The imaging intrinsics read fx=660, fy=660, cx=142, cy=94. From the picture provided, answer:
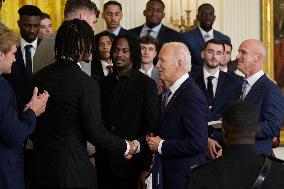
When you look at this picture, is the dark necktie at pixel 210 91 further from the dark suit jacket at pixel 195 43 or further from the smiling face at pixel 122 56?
the smiling face at pixel 122 56

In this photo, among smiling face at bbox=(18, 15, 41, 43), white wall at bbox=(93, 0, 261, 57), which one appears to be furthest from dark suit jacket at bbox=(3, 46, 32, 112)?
white wall at bbox=(93, 0, 261, 57)

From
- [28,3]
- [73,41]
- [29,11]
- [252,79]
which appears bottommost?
[252,79]

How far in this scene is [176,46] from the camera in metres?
4.54

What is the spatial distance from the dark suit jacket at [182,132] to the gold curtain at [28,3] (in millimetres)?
4447

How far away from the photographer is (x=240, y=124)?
9.93 feet

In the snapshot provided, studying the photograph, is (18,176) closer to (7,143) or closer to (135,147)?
(7,143)

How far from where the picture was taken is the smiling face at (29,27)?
6.34 metres

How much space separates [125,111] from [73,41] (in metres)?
1.16

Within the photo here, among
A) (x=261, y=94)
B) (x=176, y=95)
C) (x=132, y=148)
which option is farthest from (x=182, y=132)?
(x=261, y=94)

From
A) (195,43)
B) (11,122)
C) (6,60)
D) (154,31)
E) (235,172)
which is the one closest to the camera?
(235,172)

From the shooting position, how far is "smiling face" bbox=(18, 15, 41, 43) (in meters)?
6.34

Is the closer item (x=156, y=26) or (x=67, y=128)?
(x=67, y=128)

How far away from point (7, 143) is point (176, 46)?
1.34 m

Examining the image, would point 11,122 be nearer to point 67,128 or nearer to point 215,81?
point 67,128
